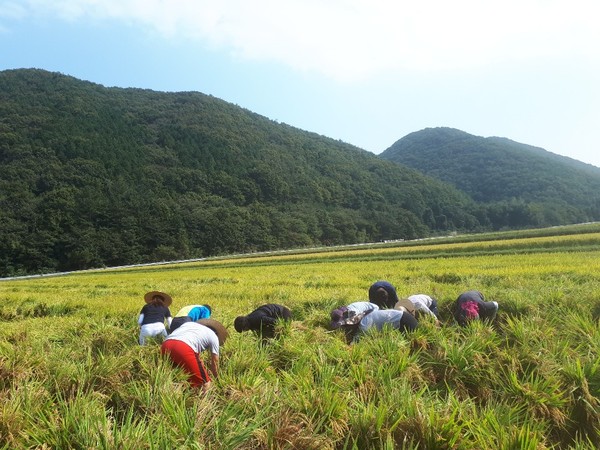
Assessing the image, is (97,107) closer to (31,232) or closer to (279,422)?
(31,232)

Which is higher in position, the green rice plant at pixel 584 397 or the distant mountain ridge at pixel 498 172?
the distant mountain ridge at pixel 498 172

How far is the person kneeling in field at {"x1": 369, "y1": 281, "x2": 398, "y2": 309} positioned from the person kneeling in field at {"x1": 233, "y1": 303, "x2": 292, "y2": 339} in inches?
63.7

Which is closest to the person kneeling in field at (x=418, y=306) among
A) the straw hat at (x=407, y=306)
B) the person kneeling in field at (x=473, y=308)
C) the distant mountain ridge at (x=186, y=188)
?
the straw hat at (x=407, y=306)

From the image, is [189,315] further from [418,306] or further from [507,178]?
[507,178]

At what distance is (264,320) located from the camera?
553 centimetres

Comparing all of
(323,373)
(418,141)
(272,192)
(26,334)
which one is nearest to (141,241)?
(272,192)

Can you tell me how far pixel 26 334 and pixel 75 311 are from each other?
14.3 ft

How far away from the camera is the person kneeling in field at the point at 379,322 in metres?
5.08

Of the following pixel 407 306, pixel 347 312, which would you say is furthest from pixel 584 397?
pixel 347 312

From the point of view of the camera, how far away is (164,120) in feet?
319

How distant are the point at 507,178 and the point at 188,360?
143615 millimetres

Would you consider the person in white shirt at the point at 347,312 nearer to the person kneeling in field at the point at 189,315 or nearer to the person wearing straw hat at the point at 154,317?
the person kneeling in field at the point at 189,315

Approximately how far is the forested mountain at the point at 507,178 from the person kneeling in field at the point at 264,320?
95555 mm

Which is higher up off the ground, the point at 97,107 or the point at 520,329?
the point at 97,107
